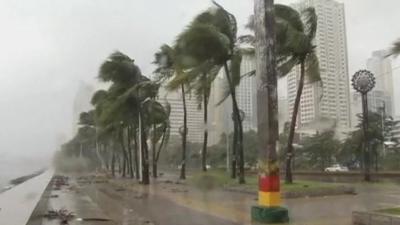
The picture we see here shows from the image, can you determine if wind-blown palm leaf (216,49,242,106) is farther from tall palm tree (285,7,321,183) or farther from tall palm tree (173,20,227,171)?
tall palm tree (285,7,321,183)

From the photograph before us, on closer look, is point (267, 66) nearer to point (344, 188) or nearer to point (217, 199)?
point (217, 199)

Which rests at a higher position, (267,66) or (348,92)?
(348,92)

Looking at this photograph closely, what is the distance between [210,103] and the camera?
1511 inches

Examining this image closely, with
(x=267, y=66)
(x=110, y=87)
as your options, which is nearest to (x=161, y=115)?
(x=110, y=87)

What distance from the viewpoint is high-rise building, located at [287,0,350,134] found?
27422 millimetres

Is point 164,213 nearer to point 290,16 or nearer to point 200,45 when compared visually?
point 200,45

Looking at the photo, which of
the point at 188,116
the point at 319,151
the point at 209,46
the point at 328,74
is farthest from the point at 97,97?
the point at 209,46

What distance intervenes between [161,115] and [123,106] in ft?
22.6

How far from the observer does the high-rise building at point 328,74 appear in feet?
90.0

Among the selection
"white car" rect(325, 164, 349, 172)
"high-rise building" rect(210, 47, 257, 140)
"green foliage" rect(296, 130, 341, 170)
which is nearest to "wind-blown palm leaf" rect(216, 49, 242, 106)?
"high-rise building" rect(210, 47, 257, 140)

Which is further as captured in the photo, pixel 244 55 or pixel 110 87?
pixel 110 87

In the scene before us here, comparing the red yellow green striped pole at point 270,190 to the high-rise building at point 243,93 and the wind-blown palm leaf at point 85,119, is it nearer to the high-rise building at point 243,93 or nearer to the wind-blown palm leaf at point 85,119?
the high-rise building at point 243,93

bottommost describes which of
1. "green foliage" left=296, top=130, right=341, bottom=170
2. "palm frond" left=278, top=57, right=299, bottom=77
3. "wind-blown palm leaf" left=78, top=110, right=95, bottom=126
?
"green foliage" left=296, top=130, right=341, bottom=170

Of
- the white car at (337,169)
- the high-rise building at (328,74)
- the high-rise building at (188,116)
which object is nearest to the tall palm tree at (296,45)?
the high-rise building at (328,74)
